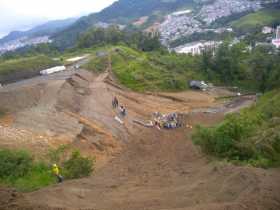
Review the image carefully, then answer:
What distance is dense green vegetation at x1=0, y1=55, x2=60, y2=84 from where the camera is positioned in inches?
2129

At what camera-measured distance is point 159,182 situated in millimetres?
23469

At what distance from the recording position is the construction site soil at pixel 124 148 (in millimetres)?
17656

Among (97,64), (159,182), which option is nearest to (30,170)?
(159,182)

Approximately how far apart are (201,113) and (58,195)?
31844 mm

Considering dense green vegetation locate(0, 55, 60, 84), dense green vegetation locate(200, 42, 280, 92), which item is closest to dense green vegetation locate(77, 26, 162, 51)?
dense green vegetation locate(200, 42, 280, 92)

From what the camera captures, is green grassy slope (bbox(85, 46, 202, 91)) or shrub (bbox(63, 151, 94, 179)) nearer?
shrub (bbox(63, 151, 94, 179))

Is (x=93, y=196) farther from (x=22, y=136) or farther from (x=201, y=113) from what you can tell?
(x=201, y=113)

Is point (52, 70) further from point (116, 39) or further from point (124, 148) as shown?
point (116, 39)

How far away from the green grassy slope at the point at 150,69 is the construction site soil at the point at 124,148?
217 centimetres

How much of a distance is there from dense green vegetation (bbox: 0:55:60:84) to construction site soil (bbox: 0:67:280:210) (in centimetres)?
355

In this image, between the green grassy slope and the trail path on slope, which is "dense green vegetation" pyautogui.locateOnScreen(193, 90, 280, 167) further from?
the green grassy slope

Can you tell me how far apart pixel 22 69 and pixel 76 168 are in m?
34.0

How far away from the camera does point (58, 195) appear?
61.7ft

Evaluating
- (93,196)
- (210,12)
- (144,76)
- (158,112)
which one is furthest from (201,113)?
(210,12)
